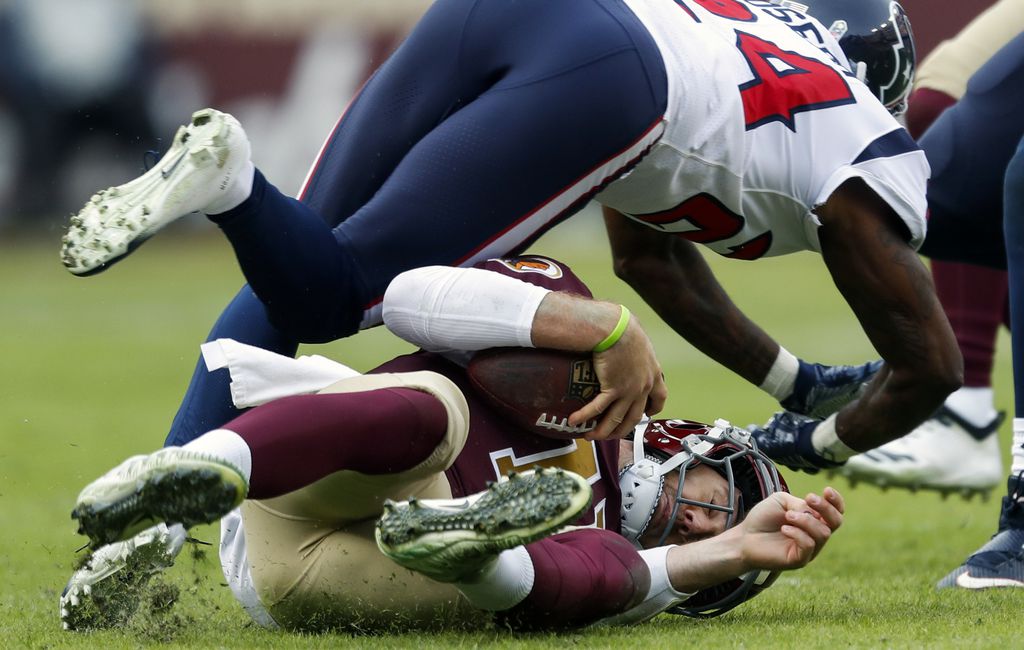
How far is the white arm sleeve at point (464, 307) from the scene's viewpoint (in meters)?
2.52

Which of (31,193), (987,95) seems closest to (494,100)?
(987,95)

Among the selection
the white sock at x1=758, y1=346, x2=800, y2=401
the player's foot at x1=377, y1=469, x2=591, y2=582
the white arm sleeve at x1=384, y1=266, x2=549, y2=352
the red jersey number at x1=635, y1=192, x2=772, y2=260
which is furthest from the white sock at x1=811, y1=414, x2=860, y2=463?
the player's foot at x1=377, y1=469, x2=591, y2=582

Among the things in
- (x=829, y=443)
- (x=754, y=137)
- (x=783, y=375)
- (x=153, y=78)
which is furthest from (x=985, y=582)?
(x=153, y=78)

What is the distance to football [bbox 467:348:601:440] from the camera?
2.53m

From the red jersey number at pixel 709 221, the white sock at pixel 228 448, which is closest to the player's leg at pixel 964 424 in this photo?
the red jersey number at pixel 709 221

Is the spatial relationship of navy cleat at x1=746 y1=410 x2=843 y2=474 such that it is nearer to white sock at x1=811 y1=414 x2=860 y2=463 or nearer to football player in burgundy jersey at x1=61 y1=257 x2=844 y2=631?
white sock at x1=811 y1=414 x2=860 y2=463

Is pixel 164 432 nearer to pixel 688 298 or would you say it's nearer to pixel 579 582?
pixel 688 298

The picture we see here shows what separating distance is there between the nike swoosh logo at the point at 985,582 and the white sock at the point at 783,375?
0.72m

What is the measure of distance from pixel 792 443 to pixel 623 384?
117 centimetres

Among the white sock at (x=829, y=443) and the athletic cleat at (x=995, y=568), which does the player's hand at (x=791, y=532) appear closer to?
the athletic cleat at (x=995, y=568)

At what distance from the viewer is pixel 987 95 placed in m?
4.07

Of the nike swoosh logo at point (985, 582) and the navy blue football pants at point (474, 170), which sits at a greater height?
the navy blue football pants at point (474, 170)

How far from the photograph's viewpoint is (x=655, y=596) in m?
2.63

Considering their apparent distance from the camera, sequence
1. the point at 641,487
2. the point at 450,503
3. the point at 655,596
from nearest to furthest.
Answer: the point at 450,503, the point at 655,596, the point at 641,487
